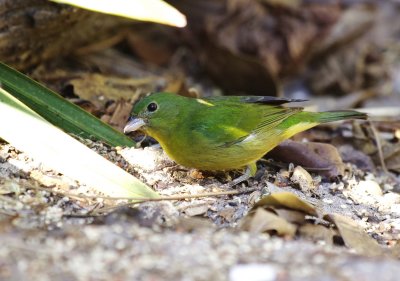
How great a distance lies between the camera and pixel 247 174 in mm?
4090

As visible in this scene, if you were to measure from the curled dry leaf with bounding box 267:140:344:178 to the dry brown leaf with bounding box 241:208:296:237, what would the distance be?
1155mm

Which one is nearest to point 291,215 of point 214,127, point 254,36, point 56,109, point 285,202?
point 285,202

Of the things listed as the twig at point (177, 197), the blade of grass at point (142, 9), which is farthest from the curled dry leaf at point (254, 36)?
the blade of grass at point (142, 9)

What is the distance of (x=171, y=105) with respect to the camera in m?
4.21

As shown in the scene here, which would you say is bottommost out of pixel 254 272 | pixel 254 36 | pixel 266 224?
pixel 254 272

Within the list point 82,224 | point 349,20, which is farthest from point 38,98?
point 349,20

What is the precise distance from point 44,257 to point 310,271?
95 centimetres

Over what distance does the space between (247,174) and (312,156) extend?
50 cm

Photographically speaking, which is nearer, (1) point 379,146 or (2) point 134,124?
(2) point 134,124

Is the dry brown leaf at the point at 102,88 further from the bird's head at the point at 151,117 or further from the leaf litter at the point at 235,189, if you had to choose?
the bird's head at the point at 151,117

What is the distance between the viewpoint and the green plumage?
4.02m

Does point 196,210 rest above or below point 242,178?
below

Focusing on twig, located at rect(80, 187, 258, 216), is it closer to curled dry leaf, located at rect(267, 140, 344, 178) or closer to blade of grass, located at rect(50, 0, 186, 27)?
curled dry leaf, located at rect(267, 140, 344, 178)

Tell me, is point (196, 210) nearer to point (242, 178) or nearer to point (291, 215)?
point (291, 215)
